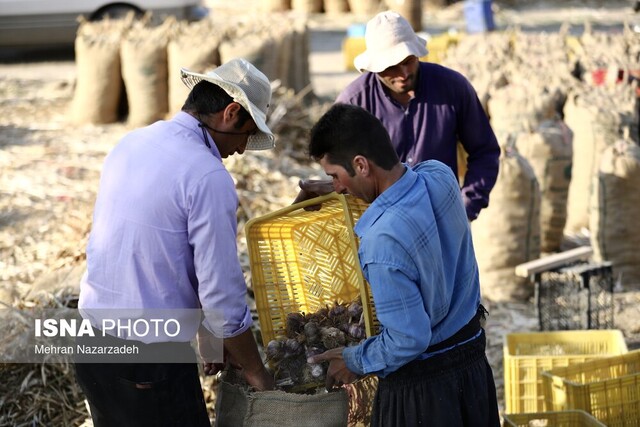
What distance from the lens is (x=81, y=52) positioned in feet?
33.5

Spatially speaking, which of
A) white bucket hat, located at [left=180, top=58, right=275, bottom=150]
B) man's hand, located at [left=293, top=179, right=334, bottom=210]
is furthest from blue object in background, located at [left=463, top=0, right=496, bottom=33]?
white bucket hat, located at [left=180, top=58, right=275, bottom=150]

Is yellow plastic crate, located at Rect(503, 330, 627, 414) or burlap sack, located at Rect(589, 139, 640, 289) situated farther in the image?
burlap sack, located at Rect(589, 139, 640, 289)

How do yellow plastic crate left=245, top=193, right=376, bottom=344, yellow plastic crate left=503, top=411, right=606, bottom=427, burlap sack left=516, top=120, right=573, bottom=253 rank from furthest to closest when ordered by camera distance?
burlap sack left=516, top=120, right=573, bottom=253, yellow plastic crate left=503, top=411, right=606, bottom=427, yellow plastic crate left=245, top=193, right=376, bottom=344

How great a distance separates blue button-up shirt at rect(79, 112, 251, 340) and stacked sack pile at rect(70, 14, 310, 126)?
22.7ft

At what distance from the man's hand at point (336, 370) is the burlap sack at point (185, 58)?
7.03m

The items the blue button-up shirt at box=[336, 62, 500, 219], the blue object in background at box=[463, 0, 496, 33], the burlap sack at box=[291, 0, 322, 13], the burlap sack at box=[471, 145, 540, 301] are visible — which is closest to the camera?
Answer: the blue button-up shirt at box=[336, 62, 500, 219]

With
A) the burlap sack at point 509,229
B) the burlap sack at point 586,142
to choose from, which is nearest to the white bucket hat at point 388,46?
the burlap sack at point 509,229

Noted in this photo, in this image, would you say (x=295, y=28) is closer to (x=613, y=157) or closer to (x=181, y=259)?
(x=613, y=157)

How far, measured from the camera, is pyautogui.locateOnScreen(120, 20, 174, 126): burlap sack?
9.91 metres

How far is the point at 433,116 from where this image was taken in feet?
13.9

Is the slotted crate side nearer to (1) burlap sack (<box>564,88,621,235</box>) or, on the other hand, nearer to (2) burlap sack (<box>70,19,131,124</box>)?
(1) burlap sack (<box>564,88,621,235</box>)

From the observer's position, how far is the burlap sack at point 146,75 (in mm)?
9914

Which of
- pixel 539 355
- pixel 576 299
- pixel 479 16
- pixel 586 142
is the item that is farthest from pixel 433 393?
pixel 479 16

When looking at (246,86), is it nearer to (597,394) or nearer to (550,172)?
(597,394)
